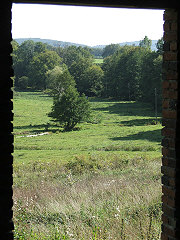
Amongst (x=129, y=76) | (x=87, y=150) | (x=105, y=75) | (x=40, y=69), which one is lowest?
(x=87, y=150)

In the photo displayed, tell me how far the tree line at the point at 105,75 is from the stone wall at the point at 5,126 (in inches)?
1779

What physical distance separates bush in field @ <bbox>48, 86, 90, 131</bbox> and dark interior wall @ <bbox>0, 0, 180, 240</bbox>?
1531 inches

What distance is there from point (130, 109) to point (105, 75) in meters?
18.0

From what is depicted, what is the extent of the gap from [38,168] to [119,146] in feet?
42.3

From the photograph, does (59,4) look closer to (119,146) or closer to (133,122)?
(119,146)

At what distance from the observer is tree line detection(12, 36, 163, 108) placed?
56562 mm

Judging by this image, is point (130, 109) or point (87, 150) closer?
point (87, 150)

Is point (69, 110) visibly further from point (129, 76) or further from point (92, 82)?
point (92, 82)

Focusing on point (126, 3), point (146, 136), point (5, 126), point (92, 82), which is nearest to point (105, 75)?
point (92, 82)

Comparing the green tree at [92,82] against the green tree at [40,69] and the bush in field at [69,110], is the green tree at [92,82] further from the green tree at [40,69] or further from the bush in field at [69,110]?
the bush in field at [69,110]

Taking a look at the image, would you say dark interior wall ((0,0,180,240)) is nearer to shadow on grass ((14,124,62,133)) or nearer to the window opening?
the window opening

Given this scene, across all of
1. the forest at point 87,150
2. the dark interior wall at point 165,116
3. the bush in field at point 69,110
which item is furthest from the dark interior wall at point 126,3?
the bush in field at point 69,110

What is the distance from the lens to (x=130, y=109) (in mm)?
58500

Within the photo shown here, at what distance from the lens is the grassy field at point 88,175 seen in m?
4.77
